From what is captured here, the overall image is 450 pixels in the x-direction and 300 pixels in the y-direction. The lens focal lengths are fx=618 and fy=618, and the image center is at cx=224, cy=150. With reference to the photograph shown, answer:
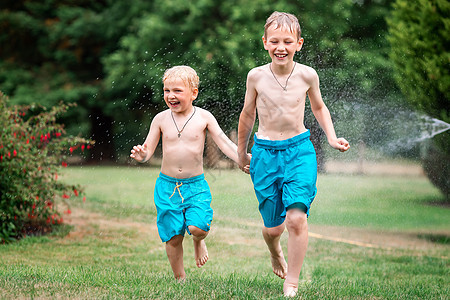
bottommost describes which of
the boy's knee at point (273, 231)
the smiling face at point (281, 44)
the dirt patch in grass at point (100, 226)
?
the dirt patch in grass at point (100, 226)

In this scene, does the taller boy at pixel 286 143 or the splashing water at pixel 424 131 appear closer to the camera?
the taller boy at pixel 286 143

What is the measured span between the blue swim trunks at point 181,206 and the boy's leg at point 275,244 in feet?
1.29

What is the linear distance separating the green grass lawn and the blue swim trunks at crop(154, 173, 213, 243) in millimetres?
364

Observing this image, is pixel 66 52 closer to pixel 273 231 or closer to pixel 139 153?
pixel 139 153

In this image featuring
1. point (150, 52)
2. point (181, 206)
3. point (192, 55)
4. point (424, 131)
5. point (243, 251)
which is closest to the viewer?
point (181, 206)

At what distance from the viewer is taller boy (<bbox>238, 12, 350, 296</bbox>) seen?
3.64m

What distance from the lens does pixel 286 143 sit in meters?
3.73

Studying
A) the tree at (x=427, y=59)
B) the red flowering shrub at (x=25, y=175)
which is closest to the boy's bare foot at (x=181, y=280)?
the red flowering shrub at (x=25, y=175)

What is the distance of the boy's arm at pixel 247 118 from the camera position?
387 cm

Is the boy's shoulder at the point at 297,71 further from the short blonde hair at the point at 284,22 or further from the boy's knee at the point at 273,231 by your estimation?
the boy's knee at the point at 273,231

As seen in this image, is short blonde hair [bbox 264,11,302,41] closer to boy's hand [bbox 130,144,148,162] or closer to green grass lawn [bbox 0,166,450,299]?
boy's hand [bbox 130,144,148,162]

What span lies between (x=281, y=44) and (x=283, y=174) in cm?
78

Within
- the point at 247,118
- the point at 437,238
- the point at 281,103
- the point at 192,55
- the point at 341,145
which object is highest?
the point at 192,55

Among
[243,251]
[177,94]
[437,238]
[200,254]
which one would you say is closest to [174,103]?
[177,94]
